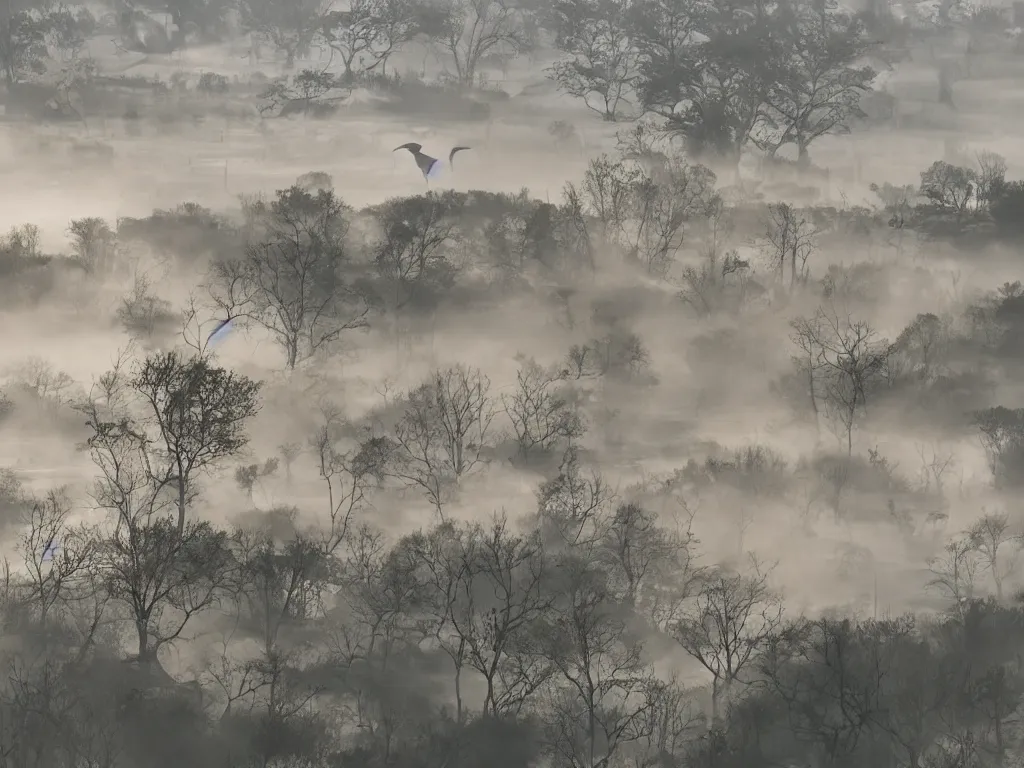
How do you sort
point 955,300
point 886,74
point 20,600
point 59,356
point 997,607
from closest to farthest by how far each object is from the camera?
point 20,600
point 997,607
point 59,356
point 955,300
point 886,74

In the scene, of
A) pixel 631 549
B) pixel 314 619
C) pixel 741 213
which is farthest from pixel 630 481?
pixel 741 213

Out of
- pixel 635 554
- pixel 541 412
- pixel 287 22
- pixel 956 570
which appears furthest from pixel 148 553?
pixel 287 22

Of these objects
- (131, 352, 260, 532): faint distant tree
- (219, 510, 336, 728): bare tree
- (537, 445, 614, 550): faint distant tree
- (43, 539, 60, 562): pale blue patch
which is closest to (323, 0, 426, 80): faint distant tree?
(537, 445, 614, 550): faint distant tree

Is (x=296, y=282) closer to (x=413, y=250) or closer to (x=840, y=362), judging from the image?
(x=413, y=250)

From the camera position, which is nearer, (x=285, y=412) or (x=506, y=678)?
(x=506, y=678)

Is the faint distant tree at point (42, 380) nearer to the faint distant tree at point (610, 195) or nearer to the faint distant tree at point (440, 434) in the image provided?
the faint distant tree at point (440, 434)

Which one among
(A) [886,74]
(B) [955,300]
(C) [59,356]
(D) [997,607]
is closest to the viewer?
(D) [997,607]

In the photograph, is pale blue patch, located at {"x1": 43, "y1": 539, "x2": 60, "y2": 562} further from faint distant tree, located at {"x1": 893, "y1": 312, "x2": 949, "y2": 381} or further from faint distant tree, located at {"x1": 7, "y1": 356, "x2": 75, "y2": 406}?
faint distant tree, located at {"x1": 893, "y1": 312, "x2": 949, "y2": 381}

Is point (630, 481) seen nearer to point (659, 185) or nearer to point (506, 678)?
point (506, 678)
